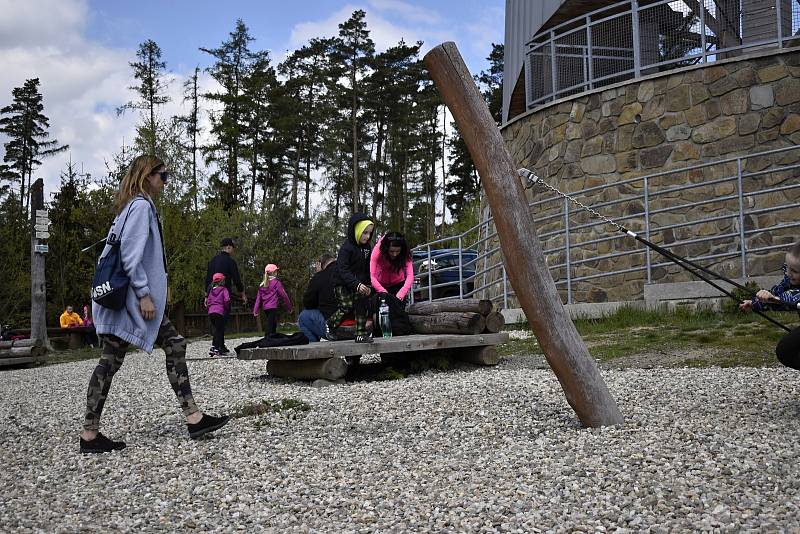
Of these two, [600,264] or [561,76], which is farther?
[561,76]

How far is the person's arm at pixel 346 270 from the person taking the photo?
823cm

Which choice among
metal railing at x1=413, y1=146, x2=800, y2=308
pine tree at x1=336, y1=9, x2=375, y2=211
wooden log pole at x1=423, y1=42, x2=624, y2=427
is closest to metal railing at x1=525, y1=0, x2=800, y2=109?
metal railing at x1=413, y1=146, x2=800, y2=308

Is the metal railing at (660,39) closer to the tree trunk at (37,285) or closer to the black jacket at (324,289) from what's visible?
the black jacket at (324,289)

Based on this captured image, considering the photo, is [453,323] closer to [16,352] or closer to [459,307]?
[459,307]

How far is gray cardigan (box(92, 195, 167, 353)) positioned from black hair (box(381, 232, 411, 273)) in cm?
382

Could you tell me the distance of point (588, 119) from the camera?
13680mm

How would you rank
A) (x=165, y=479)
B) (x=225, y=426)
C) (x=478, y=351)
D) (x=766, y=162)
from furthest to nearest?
(x=766, y=162), (x=478, y=351), (x=225, y=426), (x=165, y=479)

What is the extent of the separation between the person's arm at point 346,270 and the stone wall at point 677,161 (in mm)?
4835

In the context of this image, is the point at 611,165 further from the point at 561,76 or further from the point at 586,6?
the point at 586,6

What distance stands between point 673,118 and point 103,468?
10689mm

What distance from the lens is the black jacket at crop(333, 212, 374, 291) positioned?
827cm

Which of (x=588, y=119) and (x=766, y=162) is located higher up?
(x=588, y=119)

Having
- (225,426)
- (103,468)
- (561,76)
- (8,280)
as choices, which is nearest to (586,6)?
(561,76)

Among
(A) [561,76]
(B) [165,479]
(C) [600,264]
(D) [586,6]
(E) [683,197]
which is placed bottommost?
(B) [165,479]
